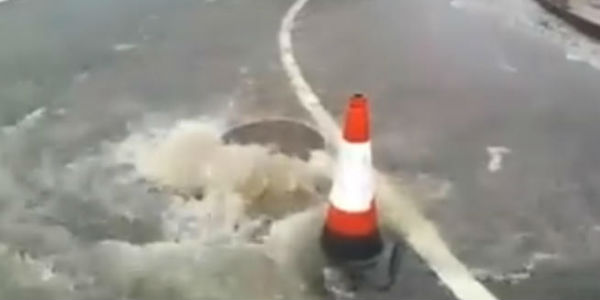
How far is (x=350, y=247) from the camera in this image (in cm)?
531

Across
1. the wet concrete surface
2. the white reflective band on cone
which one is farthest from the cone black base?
the wet concrete surface

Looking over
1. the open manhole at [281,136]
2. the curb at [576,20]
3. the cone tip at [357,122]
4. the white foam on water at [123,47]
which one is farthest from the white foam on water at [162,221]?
the curb at [576,20]

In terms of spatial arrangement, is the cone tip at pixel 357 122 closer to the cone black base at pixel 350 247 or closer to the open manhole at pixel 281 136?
the cone black base at pixel 350 247

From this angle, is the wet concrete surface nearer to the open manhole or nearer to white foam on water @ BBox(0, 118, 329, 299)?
the open manhole

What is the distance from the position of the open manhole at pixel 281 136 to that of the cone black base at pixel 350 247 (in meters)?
1.14

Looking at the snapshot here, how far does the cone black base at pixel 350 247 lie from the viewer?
5.30 metres

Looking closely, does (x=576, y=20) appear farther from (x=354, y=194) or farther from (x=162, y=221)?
(x=162, y=221)

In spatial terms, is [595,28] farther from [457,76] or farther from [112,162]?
[112,162]

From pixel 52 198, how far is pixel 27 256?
62cm

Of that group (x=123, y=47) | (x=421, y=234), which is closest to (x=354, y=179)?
(x=421, y=234)

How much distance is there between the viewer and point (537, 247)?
220 inches

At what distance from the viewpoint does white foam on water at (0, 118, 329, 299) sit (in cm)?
515

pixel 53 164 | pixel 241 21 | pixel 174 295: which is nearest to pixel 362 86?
pixel 241 21

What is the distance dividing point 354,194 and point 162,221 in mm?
1112
